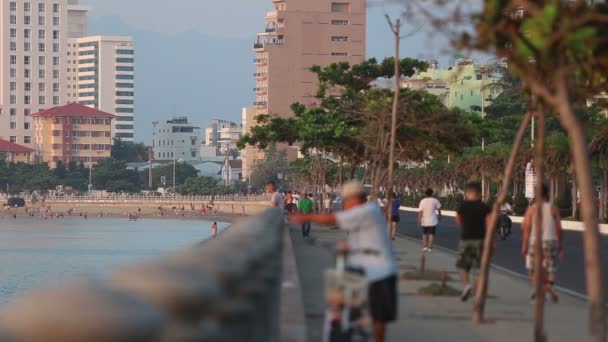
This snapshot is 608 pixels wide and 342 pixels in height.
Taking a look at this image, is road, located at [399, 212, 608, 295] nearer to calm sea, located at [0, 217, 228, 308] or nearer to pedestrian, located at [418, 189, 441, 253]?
pedestrian, located at [418, 189, 441, 253]

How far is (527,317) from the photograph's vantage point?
16.0 m

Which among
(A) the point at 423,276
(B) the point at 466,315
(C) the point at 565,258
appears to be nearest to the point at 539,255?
(B) the point at 466,315

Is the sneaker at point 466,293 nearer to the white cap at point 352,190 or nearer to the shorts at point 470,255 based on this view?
the shorts at point 470,255

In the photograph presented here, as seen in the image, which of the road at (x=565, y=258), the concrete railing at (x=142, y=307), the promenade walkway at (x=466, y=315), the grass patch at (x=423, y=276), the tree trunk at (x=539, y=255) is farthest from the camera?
the road at (x=565, y=258)

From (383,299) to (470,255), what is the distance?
300 inches

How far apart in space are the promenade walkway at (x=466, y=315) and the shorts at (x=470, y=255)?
0.53 meters

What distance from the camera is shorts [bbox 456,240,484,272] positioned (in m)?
17.4

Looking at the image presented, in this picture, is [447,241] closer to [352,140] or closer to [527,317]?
[352,140]

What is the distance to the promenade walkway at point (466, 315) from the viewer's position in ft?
45.2

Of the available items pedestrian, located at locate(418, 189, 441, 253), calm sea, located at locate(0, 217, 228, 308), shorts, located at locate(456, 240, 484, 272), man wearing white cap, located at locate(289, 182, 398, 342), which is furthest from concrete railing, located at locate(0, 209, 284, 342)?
calm sea, located at locate(0, 217, 228, 308)

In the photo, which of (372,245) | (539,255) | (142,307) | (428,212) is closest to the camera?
(142,307)

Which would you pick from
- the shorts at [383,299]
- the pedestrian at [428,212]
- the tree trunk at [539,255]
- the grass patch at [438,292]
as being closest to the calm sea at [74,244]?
the pedestrian at [428,212]

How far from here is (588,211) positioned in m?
9.34

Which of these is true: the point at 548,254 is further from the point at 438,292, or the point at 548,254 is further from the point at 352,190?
the point at 352,190
